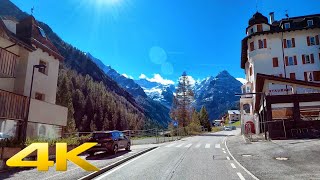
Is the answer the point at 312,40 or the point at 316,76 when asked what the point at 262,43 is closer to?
the point at 312,40

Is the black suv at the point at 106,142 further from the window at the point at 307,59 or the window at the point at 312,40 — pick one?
the window at the point at 312,40

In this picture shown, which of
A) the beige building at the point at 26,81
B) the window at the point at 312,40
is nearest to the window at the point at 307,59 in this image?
the window at the point at 312,40

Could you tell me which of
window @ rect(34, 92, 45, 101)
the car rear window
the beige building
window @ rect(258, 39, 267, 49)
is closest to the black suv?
the car rear window

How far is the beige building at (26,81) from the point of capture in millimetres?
19656

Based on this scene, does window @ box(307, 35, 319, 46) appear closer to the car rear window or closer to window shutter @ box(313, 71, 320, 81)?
window shutter @ box(313, 71, 320, 81)

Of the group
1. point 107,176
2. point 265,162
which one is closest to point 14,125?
point 107,176

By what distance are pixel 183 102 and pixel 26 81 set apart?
53.2m

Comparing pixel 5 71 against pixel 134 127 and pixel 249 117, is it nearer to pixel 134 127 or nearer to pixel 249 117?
pixel 249 117

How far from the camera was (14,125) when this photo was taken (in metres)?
20.5

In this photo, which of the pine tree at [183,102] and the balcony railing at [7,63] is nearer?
the balcony railing at [7,63]

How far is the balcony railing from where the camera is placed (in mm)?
19547

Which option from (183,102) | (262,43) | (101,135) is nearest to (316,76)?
(262,43)

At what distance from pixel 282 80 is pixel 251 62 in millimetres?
18442

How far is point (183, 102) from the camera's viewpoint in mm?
73625
